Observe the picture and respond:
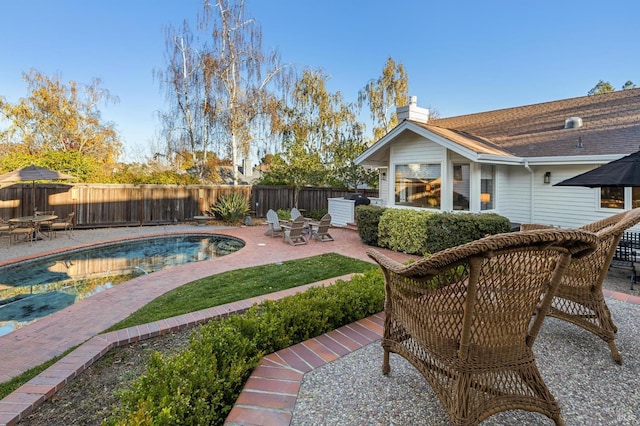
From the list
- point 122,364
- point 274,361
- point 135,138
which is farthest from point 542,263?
point 135,138

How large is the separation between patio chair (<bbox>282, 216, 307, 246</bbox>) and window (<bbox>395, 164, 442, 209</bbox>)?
10.8ft

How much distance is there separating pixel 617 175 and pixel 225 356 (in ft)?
24.3

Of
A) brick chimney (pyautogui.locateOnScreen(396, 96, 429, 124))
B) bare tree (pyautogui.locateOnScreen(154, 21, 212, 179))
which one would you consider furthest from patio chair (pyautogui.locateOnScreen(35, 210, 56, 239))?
brick chimney (pyautogui.locateOnScreen(396, 96, 429, 124))

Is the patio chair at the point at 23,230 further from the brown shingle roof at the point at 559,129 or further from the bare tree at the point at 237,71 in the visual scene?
the brown shingle roof at the point at 559,129

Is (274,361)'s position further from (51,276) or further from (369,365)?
(51,276)

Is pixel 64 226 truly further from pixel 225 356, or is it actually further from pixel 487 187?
pixel 487 187

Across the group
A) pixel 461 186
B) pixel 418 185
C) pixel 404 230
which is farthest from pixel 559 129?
pixel 404 230

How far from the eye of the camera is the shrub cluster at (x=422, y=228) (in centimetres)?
790

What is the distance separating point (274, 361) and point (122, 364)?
5.24ft

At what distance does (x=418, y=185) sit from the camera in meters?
10.2

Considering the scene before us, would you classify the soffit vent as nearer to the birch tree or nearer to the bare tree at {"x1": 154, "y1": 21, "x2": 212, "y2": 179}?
the birch tree

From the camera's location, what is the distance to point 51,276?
7344 mm

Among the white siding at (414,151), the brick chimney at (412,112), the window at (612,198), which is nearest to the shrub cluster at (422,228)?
the white siding at (414,151)

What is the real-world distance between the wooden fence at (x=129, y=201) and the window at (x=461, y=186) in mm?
10644
